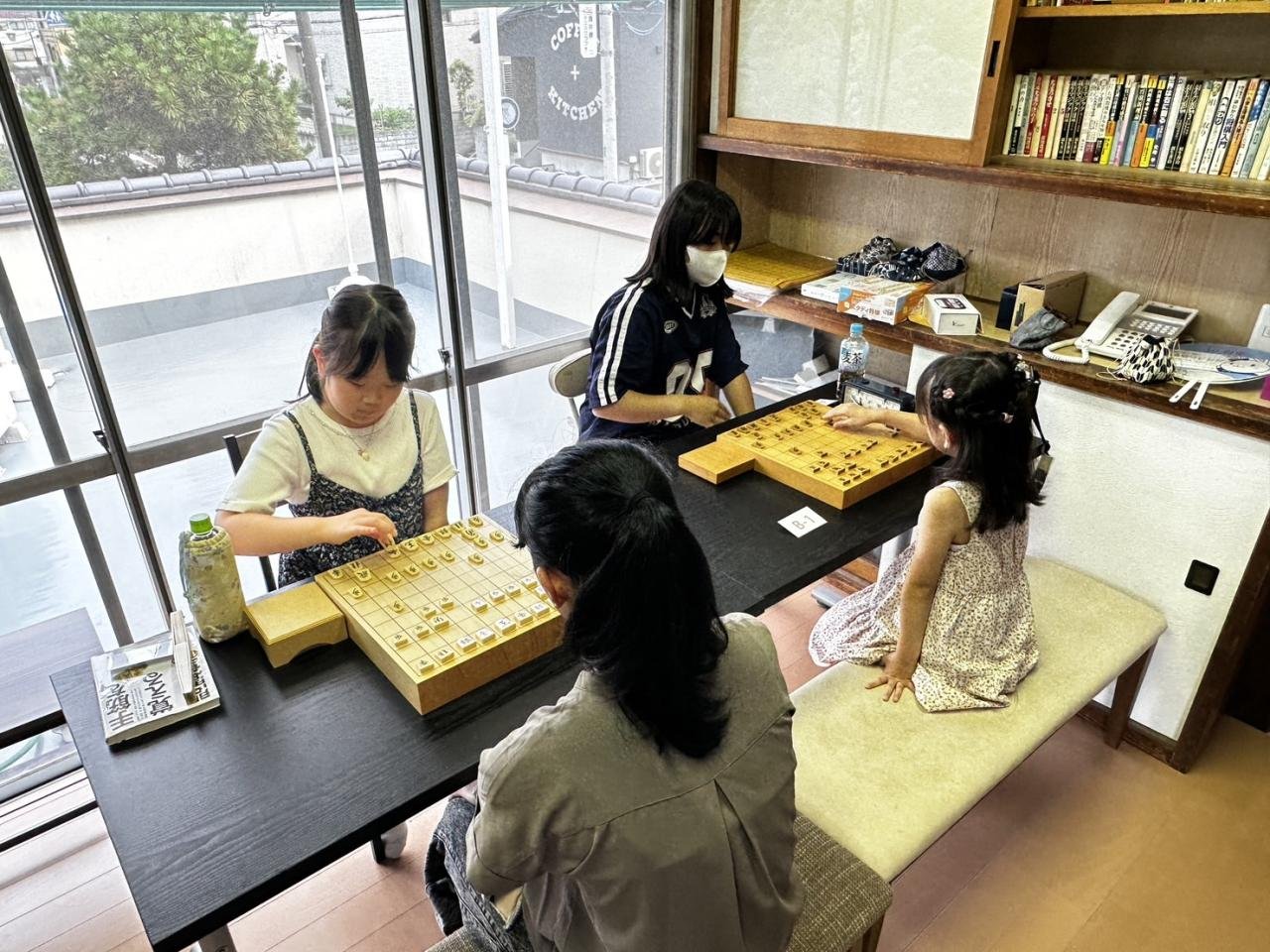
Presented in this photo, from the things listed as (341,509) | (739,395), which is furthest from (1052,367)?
(341,509)

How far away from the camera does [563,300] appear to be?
2.91 meters

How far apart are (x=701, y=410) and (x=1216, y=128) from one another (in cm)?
129

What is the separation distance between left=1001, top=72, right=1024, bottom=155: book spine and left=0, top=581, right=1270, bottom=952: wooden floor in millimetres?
1611

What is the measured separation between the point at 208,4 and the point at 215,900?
6.16 feet

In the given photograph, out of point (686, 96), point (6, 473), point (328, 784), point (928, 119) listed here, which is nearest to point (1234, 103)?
point (928, 119)

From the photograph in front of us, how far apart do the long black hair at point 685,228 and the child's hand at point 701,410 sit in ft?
0.89

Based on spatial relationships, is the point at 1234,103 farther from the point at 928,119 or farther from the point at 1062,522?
Answer: the point at 1062,522

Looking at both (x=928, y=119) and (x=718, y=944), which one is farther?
(x=928, y=119)

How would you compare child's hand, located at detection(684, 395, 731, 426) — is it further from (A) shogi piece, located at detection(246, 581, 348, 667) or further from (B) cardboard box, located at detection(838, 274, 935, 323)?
(A) shogi piece, located at detection(246, 581, 348, 667)

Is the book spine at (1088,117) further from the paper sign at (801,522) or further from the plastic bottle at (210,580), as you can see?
the plastic bottle at (210,580)

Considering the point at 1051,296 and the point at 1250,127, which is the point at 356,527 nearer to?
the point at 1051,296

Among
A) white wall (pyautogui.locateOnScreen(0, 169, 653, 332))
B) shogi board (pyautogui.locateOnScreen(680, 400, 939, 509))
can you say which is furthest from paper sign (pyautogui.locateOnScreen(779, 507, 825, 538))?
white wall (pyautogui.locateOnScreen(0, 169, 653, 332))

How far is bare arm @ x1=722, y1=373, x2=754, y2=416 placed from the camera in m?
2.34

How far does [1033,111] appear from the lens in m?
2.07
